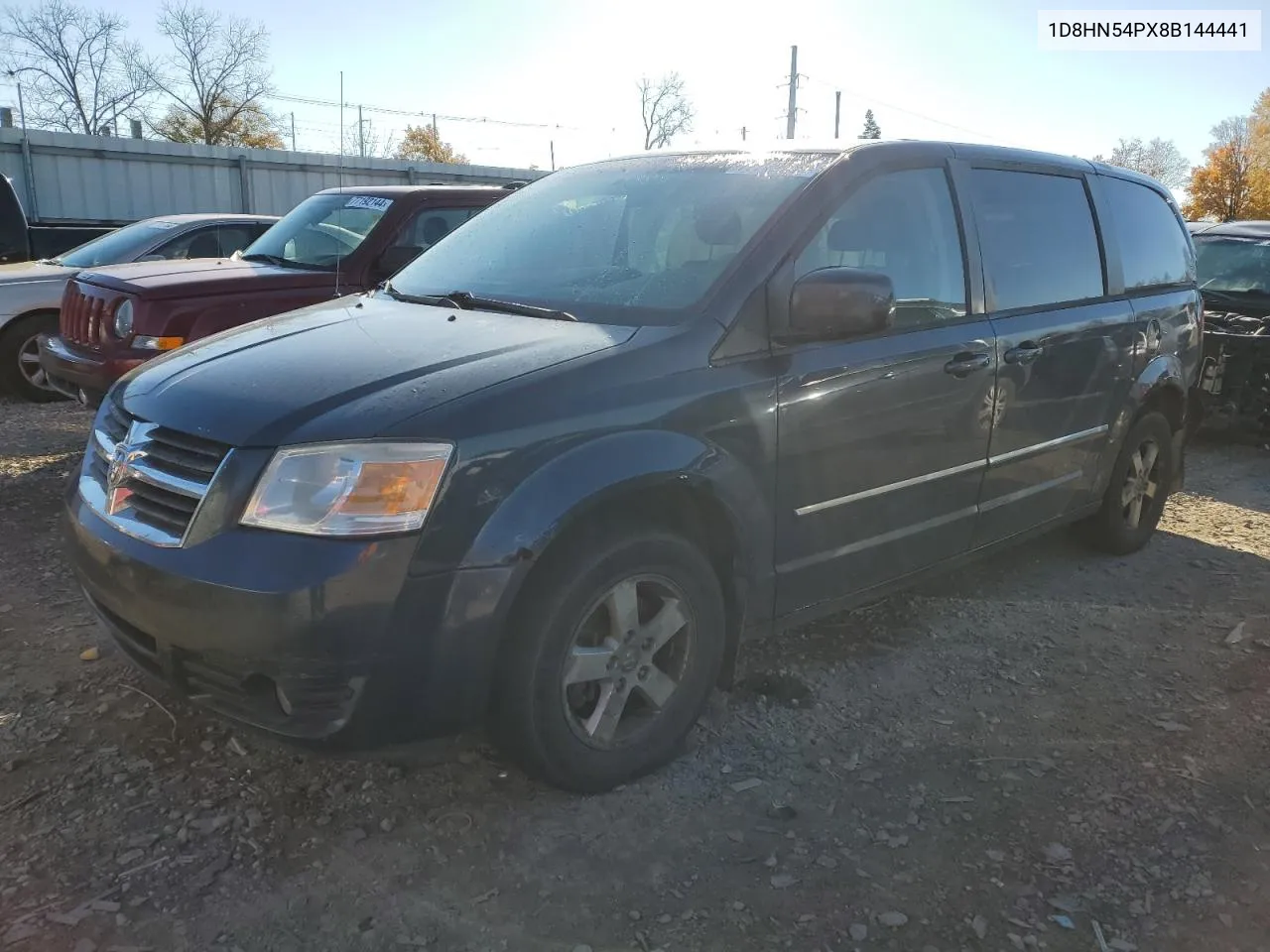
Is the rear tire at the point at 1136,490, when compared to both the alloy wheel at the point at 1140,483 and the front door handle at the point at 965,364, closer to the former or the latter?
the alloy wheel at the point at 1140,483

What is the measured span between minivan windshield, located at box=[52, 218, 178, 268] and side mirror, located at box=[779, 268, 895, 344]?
7.53m

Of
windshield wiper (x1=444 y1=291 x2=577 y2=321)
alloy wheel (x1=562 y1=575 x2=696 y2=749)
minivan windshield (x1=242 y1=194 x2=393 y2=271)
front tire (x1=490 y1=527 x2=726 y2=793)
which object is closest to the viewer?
front tire (x1=490 y1=527 x2=726 y2=793)

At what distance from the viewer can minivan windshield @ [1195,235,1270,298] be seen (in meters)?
8.16

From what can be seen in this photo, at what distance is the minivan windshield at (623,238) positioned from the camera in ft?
10.0

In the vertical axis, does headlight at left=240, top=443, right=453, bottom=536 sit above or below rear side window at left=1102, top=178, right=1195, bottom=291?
below

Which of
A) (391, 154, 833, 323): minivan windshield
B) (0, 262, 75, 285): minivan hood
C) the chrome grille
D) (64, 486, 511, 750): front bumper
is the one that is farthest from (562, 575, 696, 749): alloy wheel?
(0, 262, 75, 285): minivan hood

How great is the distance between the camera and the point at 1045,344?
394 centimetres

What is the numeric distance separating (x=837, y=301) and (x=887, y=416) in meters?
0.57

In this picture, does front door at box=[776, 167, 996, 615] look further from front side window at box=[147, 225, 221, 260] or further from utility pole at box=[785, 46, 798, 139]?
utility pole at box=[785, 46, 798, 139]

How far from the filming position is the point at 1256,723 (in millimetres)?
3418

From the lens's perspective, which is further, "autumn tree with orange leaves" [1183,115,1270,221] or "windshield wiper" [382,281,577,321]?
"autumn tree with orange leaves" [1183,115,1270,221]

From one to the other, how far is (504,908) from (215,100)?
57374mm

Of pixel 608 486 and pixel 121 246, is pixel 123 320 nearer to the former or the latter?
pixel 121 246

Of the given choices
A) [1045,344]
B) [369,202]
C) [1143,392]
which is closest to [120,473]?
[1045,344]
